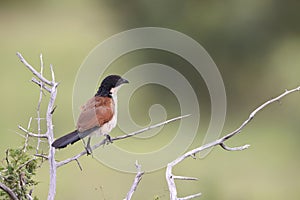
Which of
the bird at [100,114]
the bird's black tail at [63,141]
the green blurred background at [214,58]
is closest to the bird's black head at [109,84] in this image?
the bird at [100,114]

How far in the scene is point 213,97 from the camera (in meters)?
6.65

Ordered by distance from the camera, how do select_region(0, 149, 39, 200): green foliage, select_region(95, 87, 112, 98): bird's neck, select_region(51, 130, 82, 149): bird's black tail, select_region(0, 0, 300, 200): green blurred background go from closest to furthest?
select_region(51, 130, 82, 149): bird's black tail < select_region(0, 149, 39, 200): green foliage < select_region(95, 87, 112, 98): bird's neck < select_region(0, 0, 300, 200): green blurred background

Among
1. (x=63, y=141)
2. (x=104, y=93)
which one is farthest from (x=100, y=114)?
(x=63, y=141)

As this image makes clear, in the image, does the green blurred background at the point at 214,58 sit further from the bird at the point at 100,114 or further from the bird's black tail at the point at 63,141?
the bird's black tail at the point at 63,141

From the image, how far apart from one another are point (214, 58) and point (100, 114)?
5559mm

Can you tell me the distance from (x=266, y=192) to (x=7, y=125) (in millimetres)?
2140

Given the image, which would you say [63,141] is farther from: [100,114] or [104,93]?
[104,93]

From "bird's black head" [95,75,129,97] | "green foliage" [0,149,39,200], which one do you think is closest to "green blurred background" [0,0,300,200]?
"bird's black head" [95,75,129,97]

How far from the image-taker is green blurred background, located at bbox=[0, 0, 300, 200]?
19.9 ft

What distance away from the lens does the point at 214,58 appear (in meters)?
7.96

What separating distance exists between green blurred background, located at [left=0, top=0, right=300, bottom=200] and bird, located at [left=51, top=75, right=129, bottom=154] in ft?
10.3

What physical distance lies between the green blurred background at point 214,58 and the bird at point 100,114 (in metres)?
3.15

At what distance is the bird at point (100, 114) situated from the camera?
2396mm

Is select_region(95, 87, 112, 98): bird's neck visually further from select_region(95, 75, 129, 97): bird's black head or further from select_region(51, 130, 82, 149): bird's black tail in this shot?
select_region(51, 130, 82, 149): bird's black tail
